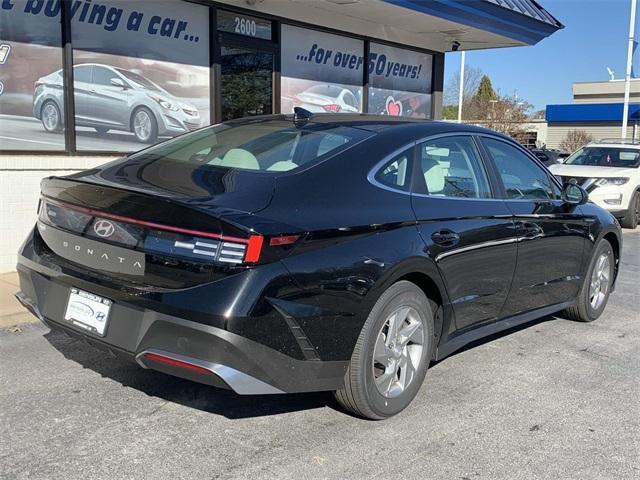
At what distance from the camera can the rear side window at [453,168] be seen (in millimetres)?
Result: 3980

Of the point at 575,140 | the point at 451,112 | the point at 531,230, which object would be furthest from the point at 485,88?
the point at 531,230

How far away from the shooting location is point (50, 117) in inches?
288

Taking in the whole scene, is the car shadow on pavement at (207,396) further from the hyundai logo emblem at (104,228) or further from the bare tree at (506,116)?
the bare tree at (506,116)

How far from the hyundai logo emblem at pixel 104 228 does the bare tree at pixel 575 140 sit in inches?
1662

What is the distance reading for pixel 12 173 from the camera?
6.86m

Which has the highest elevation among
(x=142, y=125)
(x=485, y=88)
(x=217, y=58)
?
(x=485, y=88)

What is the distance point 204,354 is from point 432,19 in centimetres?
912

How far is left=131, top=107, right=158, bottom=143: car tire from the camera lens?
8.28m

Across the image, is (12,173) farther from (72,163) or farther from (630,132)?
(630,132)

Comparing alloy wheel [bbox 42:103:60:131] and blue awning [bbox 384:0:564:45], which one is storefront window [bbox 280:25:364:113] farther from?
alloy wheel [bbox 42:103:60:131]

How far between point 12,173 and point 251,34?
4161 mm

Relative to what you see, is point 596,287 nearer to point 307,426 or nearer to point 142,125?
point 307,426

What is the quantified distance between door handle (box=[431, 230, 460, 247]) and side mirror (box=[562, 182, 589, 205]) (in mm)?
1751

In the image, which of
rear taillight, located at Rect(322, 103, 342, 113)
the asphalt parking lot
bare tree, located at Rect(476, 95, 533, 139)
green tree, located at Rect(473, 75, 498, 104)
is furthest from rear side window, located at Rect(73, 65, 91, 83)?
green tree, located at Rect(473, 75, 498, 104)
